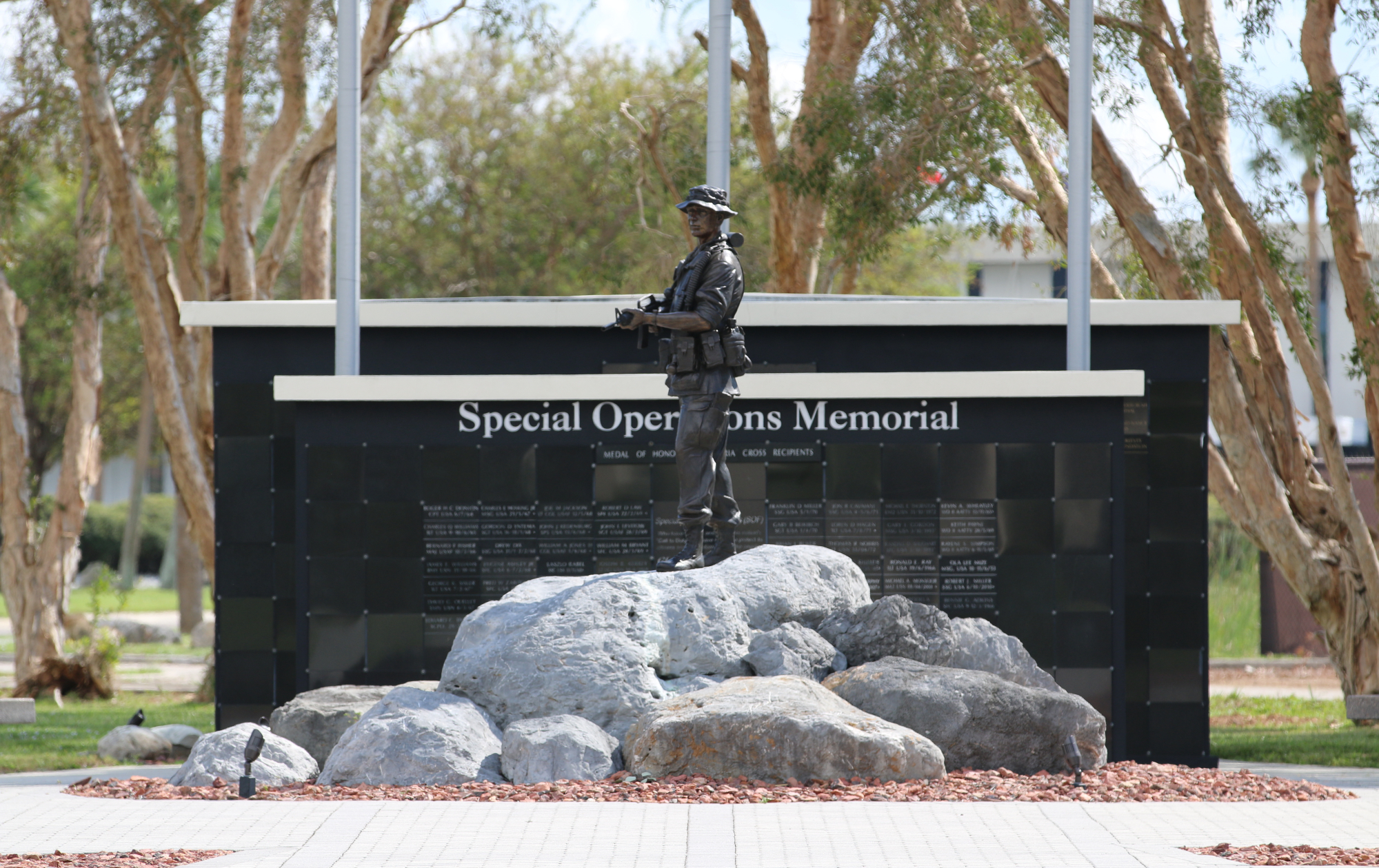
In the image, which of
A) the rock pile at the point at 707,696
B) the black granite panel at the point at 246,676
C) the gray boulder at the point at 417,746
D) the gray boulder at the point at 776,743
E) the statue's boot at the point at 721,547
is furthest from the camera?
the black granite panel at the point at 246,676

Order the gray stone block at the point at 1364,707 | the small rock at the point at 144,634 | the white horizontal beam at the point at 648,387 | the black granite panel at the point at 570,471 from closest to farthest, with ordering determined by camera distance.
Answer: the white horizontal beam at the point at 648,387 → the black granite panel at the point at 570,471 → the gray stone block at the point at 1364,707 → the small rock at the point at 144,634

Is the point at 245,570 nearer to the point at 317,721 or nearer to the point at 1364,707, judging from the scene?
the point at 317,721

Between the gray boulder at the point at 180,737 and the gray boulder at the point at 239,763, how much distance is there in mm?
2781

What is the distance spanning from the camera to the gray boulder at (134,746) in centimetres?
1230

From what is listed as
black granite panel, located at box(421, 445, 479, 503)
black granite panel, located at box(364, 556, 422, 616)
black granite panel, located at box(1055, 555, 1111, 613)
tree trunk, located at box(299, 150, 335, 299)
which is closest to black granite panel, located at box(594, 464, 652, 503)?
black granite panel, located at box(421, 445, 479, 503)

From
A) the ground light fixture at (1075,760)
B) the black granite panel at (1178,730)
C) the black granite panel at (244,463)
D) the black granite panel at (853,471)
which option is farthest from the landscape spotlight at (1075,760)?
the black granite panel at (244,463)

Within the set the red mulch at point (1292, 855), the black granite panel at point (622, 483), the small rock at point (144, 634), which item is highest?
the black granite panel at point (622, 483)

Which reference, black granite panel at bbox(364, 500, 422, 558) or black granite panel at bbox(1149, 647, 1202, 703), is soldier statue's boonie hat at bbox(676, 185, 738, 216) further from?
black granite panel at bbox(1149, 647, 1202, 703)

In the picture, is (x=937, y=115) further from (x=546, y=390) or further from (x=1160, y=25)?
(x=546, y=390)

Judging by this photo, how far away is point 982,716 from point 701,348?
2.79m

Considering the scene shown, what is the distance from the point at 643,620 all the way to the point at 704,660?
1.44 feet

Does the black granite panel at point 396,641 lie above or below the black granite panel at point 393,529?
below

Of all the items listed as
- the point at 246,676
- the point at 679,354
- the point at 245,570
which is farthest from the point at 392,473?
the point at 679,354

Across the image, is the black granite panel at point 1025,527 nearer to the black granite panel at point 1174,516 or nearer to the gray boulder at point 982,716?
the black granite panel at point 1174,516
